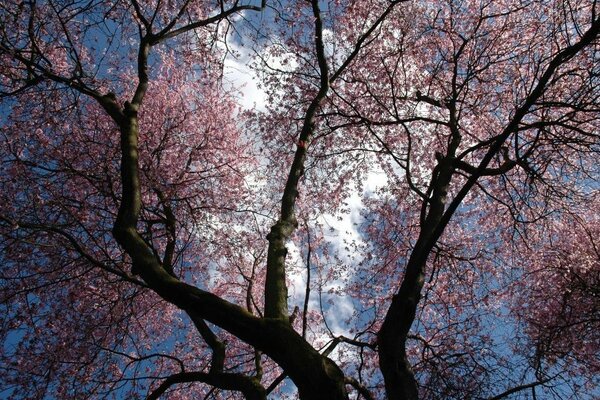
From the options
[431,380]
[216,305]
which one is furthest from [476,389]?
[216,305]

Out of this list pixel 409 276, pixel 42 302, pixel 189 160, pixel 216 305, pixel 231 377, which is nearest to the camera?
pixel 216 305

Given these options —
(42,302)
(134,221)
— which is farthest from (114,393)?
(134,221)

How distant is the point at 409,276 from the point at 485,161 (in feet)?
4.01

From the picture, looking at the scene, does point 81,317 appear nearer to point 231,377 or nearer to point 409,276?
point 231,377

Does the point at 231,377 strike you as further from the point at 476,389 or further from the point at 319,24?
the point at 319,24

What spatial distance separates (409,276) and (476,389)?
174 cm

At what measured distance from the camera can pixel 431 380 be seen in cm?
502

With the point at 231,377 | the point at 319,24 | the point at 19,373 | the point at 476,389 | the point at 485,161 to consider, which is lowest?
the point at 476,389

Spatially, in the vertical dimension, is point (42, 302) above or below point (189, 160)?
below

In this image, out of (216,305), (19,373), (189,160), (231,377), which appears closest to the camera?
(216,305)

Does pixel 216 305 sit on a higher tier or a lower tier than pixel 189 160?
lower

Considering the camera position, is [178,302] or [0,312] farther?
[0,312]

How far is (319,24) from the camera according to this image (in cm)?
721

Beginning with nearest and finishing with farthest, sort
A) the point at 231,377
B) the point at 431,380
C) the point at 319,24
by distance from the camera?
the point at 231,377 → the point at 431,380 → the point at 319,24
